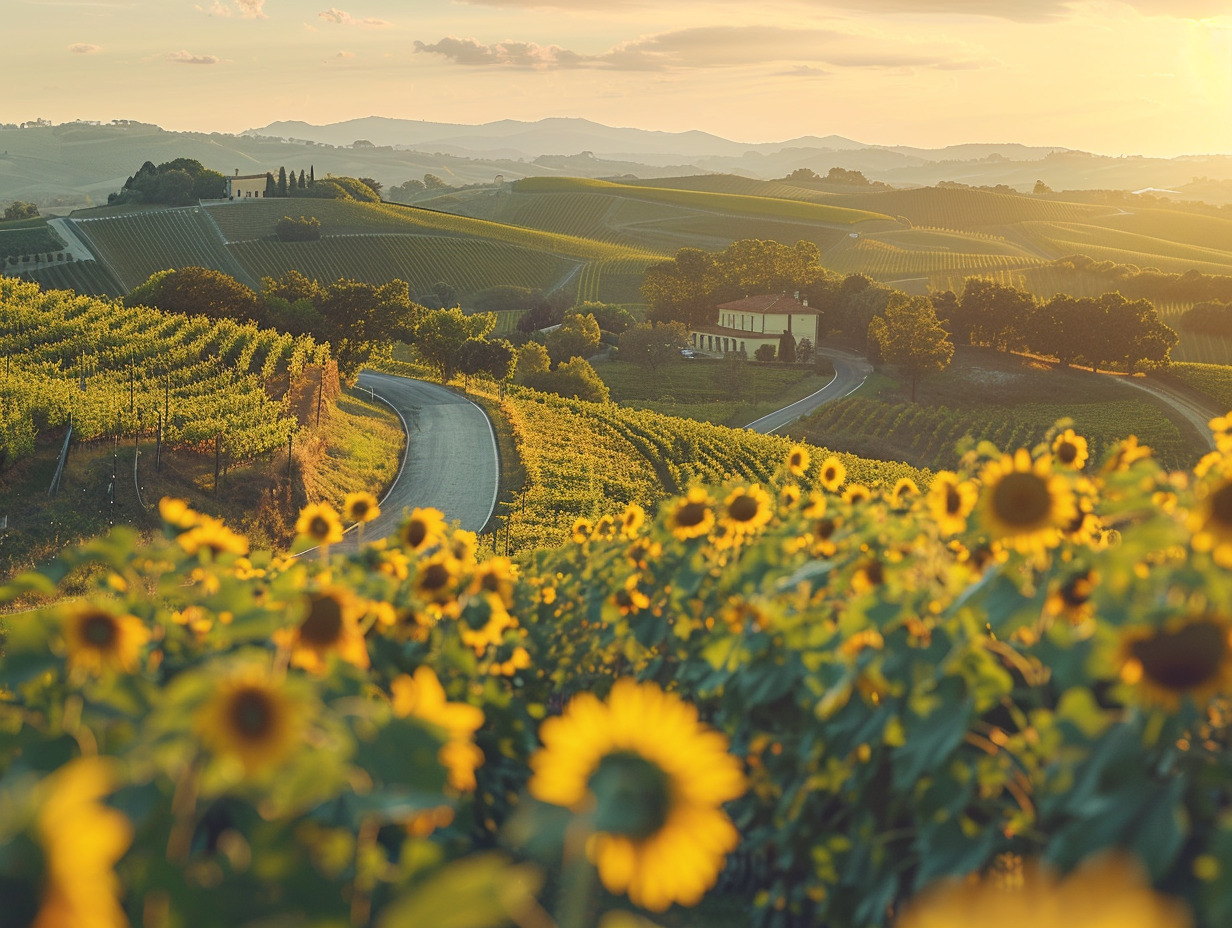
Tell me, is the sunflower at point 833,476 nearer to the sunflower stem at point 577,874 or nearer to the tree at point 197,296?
the sunflower stem at point 577,874

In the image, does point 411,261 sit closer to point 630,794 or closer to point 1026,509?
point 1026,509

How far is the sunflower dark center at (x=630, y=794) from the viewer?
165 cm

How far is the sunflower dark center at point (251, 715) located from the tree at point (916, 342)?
229 ft

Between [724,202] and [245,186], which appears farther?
[724,202]

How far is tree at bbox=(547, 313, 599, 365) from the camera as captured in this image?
233 ft

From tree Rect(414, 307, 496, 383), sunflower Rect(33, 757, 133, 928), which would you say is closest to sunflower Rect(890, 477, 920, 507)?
sunflower Rect(33, 757, 133, 928)

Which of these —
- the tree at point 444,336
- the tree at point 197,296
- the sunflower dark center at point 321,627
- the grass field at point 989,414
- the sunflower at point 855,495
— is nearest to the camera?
the sunflower dark center at point 321,627

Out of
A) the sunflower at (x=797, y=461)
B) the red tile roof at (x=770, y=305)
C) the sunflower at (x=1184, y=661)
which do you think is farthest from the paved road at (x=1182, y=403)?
the sunflower at (x=1184, y=661)

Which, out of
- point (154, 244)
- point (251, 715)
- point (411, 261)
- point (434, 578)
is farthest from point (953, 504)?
point (411, 261)

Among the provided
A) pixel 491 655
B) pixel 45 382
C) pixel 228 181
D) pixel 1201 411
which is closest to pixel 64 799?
pixel 491 655

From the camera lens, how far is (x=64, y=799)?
1371 millimetres

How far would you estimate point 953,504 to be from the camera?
4188 millimetres

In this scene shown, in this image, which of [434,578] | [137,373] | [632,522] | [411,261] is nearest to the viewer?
[434,578]

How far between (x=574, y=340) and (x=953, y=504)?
6891 cm
